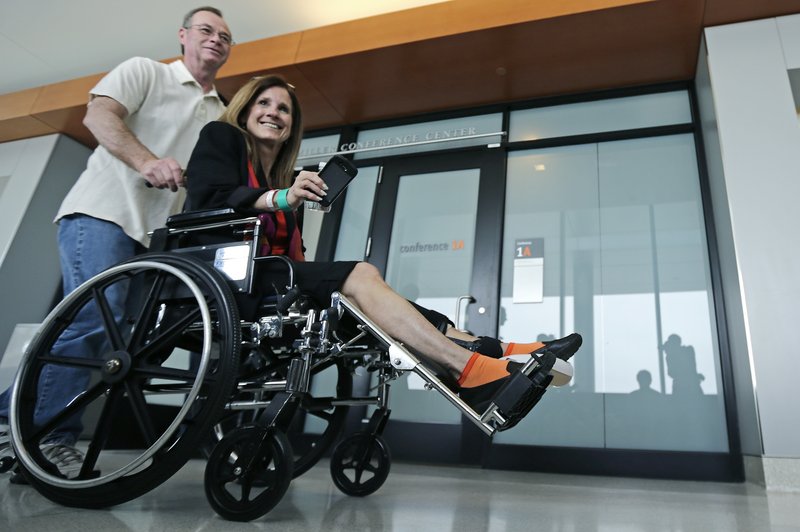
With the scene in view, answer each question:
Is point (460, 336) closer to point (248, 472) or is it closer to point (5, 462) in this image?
point (248, 472)

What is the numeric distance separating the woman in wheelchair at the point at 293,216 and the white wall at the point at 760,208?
141 cm

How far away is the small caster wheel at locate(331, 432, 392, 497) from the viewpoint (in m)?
1.38

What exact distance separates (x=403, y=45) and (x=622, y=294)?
6.11 ft

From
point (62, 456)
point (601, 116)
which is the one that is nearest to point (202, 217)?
point (62, 456)

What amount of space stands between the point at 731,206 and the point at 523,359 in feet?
5.77

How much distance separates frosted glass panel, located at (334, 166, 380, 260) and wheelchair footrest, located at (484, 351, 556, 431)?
7.61 feet

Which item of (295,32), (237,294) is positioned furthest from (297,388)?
(295,32)

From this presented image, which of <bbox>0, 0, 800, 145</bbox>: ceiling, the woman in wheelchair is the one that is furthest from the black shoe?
<bbox>0, 0, 800, 145</bbox>: ceiling

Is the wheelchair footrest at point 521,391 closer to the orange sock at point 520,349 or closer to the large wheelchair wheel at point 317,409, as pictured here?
the orange sock at point 520,349

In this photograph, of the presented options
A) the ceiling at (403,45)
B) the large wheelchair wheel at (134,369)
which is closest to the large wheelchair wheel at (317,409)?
the large wheelchair wheel at (134,369)

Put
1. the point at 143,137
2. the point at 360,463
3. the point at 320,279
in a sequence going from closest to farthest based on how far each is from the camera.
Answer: the point at 320,279 < the point at 360,463 < the point at 143,137

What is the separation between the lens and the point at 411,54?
3.09 meters

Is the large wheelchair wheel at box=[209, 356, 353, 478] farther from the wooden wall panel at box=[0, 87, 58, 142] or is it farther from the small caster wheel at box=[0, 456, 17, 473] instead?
the wooden wall panel at box=[0, 87, 58, 142]

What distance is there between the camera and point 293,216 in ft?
4.90
